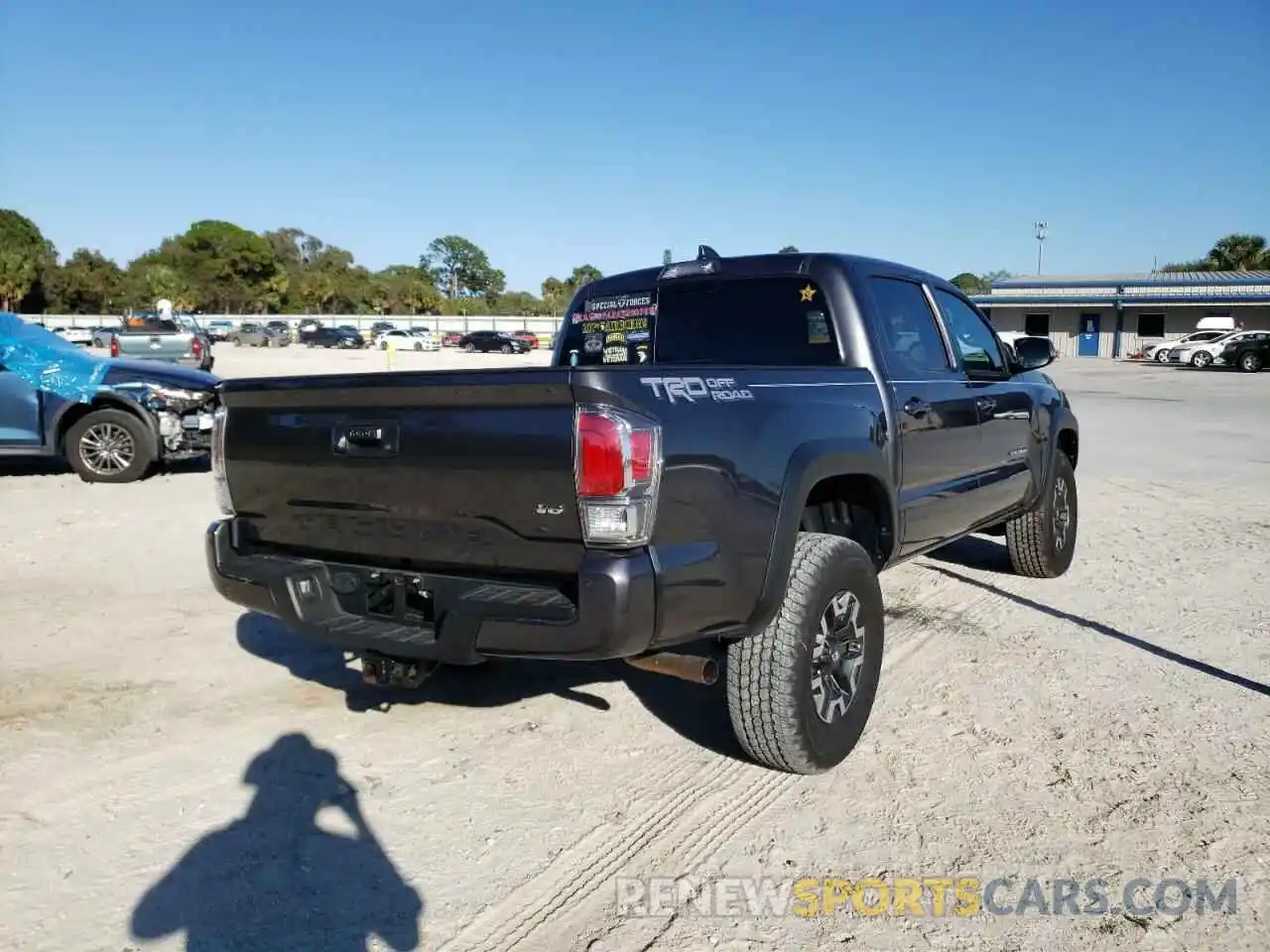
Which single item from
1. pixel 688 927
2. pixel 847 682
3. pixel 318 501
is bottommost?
pixel 688 927

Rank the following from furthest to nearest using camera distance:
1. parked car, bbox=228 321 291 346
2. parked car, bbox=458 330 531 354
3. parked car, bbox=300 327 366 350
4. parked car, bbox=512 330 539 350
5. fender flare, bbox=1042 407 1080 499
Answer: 1. parked car, bbox=228 321 291 346
2. parked car, bbox=300 327 366 350
3. parked car, bbox=512 330 539 350
4. parked car, bbox=458 330 531 354
5. fender flare, bbox=1042 407 1080 499

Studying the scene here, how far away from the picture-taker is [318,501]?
11.3 ft

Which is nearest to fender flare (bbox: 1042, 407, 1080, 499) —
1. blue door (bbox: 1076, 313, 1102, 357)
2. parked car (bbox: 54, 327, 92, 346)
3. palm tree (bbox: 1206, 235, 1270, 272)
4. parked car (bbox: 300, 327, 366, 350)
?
parked car (bbox: 54, 327, 92, 346)

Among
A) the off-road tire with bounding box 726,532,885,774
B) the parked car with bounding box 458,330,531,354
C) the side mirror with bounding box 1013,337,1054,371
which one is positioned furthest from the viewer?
the parked car with bounding box 458,330,531,354

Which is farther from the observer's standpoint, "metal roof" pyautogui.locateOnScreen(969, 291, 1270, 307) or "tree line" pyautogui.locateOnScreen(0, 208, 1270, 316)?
"tree line" pyautogui.locateOnScreen(0, 208, 1270, 316)

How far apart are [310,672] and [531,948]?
96.3 inches

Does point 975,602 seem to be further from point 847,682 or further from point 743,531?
point 743,531

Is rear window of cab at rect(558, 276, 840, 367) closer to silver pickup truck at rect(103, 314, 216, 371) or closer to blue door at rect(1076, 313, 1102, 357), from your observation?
silver pickup truck at rect(103, 314, 216, 371)

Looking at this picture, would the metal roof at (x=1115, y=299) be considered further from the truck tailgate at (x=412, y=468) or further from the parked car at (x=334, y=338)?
the truck tailgate at (x=412, y=468)

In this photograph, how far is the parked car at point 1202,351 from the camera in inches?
1462

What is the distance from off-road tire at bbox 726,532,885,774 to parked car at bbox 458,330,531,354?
158 ft

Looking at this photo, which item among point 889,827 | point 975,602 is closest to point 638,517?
point 889,827

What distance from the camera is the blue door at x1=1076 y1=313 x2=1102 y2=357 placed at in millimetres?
49719

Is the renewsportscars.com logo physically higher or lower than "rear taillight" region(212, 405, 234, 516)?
lower
